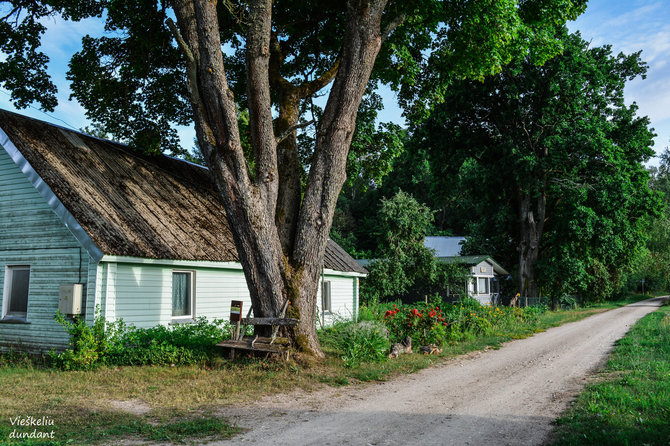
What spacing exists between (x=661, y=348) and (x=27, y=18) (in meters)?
21.2

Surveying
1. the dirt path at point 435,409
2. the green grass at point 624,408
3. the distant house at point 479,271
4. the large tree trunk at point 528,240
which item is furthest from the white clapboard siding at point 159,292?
the large tree trunk at point 528,240

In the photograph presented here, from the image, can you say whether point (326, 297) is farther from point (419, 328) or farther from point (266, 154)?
point (266, 154)

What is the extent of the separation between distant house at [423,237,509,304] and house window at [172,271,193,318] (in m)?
19.6

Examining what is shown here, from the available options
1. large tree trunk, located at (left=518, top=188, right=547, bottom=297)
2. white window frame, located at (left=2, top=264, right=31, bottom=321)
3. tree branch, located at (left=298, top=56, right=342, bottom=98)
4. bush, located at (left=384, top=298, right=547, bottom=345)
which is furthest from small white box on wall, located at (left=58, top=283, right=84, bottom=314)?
large tree trunk, located at (left=518, top=188, right=547, bottom=297)

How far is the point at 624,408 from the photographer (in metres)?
6.96

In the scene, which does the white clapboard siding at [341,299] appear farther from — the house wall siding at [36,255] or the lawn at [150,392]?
the house wall siding at [36,255]

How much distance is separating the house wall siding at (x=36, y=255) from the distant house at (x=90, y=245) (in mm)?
27

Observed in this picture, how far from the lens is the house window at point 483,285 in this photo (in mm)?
36750

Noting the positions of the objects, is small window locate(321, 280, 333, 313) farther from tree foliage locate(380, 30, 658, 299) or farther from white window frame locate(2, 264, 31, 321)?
tree foliage locate(380, 30, 658, 299)

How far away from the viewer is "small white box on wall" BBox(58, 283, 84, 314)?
38.1 feet

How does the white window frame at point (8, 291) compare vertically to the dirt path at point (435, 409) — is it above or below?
above

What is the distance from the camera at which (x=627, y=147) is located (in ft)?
104

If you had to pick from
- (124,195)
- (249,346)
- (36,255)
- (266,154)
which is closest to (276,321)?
(249,346)

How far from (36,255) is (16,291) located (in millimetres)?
1309
